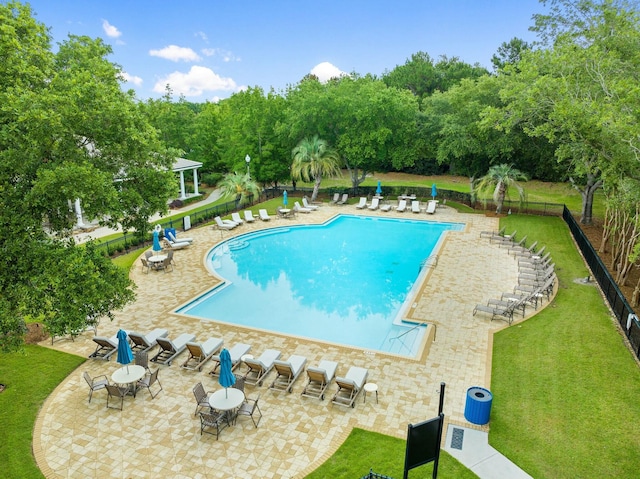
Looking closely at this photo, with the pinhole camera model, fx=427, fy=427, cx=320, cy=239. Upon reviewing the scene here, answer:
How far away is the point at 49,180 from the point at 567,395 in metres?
11.9

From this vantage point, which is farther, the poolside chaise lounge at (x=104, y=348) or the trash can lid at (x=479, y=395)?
the poolside chaise lounge at (x=104, y=348)

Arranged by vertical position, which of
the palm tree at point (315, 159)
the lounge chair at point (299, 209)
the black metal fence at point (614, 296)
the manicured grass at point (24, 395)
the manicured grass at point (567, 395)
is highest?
the palm tree at point (315, 159)

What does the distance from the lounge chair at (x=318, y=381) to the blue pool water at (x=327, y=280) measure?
9.44ft

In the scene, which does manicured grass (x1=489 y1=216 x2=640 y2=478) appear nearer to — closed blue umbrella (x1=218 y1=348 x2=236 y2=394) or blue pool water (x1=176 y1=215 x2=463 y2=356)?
blue pool water (x1=176 y1=215 x2=463 y2=356)

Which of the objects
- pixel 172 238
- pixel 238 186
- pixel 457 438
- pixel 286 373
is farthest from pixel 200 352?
pixel 238 186

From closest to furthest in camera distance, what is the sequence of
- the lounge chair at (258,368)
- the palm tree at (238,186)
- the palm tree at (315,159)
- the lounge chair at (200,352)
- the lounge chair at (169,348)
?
the lounge chair at (258,368)
the lounge chair at (200,352)
the lounge chair at (169,348)
the palm tree at (238,186)
the palm tree at (315,159)

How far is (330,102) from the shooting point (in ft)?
109

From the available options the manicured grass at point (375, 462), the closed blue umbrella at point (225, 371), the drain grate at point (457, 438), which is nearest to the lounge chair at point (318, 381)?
the manicured grass at point (375, 462)

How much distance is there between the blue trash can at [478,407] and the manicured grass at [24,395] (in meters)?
8.60

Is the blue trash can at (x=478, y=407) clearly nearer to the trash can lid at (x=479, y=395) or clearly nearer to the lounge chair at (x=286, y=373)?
the trash can lid at (x=479, y=395)

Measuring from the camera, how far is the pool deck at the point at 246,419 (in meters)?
8.30

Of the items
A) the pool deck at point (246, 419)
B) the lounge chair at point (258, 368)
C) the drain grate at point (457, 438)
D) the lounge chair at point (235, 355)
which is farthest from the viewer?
the lounge chair at point (235, 355)

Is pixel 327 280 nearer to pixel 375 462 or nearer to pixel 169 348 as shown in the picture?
pixel 169 348

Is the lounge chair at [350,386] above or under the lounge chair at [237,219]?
under
